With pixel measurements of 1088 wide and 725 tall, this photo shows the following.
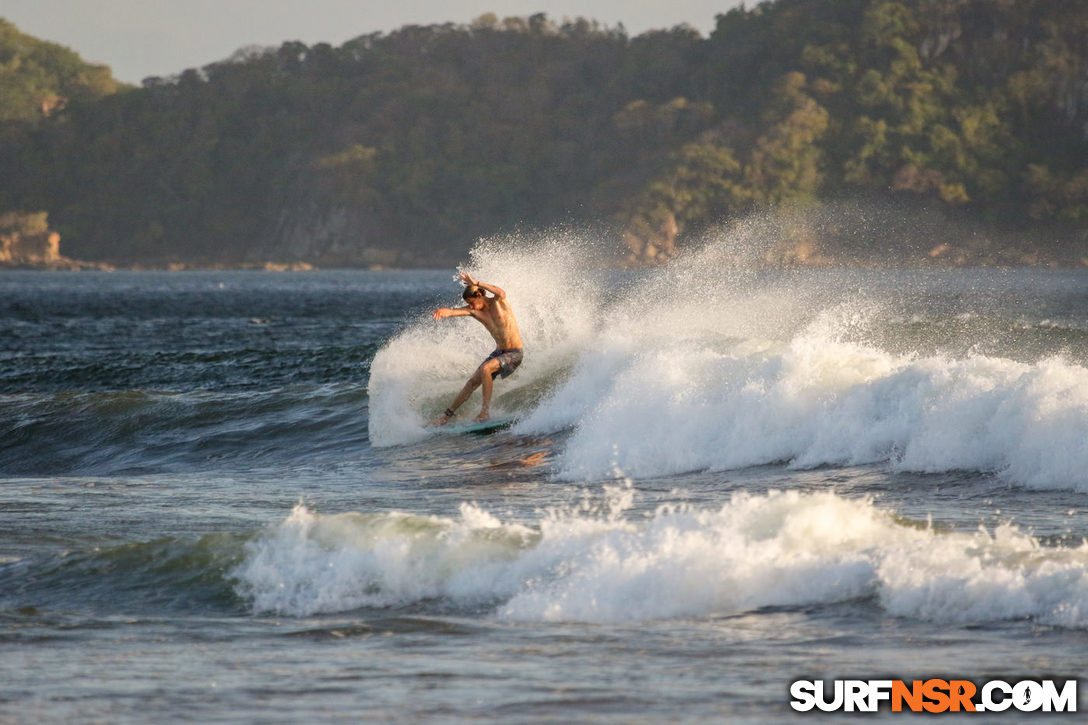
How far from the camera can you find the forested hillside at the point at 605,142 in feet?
436

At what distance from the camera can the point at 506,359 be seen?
17.0 metres

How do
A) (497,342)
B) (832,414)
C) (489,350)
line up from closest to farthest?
(832,414) → (497,342) → (489,350)

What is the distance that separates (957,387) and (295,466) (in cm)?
729

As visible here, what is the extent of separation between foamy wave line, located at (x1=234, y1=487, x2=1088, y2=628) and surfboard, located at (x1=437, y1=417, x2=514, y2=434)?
23.0 ft

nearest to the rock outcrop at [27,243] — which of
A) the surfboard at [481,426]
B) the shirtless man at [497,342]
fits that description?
the surfboard at [481,426]

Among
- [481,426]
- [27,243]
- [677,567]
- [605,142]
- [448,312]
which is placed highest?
[605,142]

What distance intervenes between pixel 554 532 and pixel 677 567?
1059 millimetres

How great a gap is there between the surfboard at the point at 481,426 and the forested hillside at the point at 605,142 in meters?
115

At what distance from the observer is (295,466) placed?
15.9m

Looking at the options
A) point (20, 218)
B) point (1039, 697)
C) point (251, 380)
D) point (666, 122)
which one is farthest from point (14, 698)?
point (20, 218)

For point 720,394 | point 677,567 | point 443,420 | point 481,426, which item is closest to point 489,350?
point 443,420

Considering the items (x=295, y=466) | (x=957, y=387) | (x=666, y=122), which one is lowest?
(x=295, y=466)

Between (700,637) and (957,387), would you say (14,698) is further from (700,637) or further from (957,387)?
(957,387)

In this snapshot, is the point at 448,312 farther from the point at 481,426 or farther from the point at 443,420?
the point at 443,420
